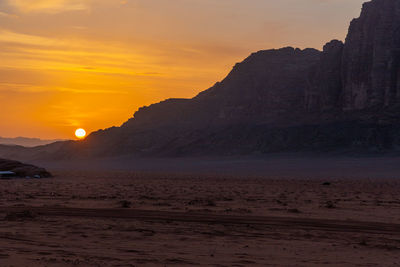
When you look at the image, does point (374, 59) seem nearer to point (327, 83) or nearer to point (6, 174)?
point (327, 83)

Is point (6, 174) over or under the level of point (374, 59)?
under

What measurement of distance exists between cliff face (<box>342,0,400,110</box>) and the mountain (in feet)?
0.75

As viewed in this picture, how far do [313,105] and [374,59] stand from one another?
20.2 metres

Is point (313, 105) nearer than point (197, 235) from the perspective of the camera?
No

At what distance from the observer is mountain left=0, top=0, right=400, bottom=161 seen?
139 meters

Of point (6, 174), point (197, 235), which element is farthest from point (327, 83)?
point (197, 235)

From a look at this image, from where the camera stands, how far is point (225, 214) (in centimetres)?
2394

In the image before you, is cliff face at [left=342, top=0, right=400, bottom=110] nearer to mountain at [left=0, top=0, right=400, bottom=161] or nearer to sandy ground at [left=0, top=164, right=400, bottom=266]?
mountain at [left=0, top=0, right=400, bottom=161]

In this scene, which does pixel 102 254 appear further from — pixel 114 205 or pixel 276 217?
pixel 114 205

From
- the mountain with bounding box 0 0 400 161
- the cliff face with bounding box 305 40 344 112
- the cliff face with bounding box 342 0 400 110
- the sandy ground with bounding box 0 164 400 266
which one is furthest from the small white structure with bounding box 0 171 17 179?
the cliff face with bounding box 305 40 344 112

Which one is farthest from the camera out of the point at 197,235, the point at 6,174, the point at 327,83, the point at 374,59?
the point at 327,83

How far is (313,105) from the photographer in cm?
15888

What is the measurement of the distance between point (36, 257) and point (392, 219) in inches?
581

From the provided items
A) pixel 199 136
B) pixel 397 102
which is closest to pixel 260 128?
pixel 199 136
